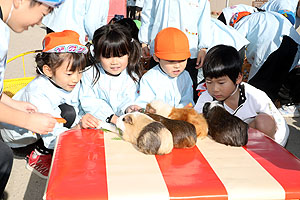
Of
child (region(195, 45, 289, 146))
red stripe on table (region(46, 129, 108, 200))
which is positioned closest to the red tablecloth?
red stripe on table (region(46, 129, 108, 200))

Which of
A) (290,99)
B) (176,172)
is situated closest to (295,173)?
(176,172)

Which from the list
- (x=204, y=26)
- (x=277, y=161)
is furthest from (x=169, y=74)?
(x=277, y=161)

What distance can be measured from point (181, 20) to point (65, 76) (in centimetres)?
120

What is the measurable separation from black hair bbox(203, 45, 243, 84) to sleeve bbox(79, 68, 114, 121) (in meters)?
0.86

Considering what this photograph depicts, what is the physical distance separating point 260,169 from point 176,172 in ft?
1.32

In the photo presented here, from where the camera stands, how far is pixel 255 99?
6.84 feet

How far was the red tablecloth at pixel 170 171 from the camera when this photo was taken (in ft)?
3.82

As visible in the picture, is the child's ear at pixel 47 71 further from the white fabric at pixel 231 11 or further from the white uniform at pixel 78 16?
the white fabric at pixel 231 11

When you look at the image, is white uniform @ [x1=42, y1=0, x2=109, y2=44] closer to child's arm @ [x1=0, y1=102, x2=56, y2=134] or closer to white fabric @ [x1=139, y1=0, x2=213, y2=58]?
white fabric @ [x1=139, y1=0, x2=213, y2=58]

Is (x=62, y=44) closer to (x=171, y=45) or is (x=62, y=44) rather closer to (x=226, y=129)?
(x=171, y=45)

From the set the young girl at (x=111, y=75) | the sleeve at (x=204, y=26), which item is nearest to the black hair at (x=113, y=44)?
the young girl at (x=111, y=75)

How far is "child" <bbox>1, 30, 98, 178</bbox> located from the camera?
81.1 inches

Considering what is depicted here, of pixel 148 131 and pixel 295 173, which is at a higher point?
pixel 148 131

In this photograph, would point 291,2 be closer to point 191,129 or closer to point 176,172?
point 191,129
